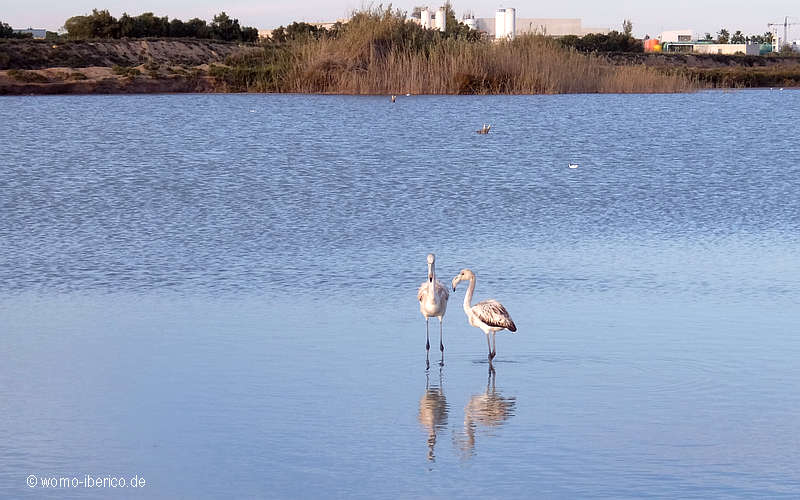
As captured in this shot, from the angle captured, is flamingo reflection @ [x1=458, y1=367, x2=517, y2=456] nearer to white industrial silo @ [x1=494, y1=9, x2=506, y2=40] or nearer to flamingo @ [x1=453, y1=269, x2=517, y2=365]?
flamingo @ [x1=453, y1=269, x2=517, y2=365]

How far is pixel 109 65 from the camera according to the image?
7688 centimetres

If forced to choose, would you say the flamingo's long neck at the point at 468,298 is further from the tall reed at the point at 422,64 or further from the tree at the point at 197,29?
the tree at the point at 197,29

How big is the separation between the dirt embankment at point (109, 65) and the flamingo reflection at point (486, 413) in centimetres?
5957

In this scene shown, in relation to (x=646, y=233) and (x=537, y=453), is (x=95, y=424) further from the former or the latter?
(x=646, y=233)

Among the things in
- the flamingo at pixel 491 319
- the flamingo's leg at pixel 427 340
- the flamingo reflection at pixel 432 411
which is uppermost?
the flamingo at pixel 491 319

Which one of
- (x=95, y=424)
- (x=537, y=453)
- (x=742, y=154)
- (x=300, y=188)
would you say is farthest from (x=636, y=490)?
(x=742, y=154)

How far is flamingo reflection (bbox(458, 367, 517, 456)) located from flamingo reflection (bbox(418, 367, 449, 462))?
145 millimetres

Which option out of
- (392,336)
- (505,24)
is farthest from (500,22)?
(392,336)

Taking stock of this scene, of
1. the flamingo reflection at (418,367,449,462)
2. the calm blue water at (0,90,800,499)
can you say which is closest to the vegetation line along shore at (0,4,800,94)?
the calm blue water at (0,90,800,499)

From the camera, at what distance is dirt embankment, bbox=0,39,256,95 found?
65.6 metres

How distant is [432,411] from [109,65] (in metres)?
72.5

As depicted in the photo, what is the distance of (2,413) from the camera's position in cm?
748

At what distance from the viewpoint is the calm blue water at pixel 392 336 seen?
6582 millimetres

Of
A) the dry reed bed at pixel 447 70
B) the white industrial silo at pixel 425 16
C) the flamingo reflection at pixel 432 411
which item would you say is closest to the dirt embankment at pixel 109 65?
the white industrial silo at pixel 425 16
